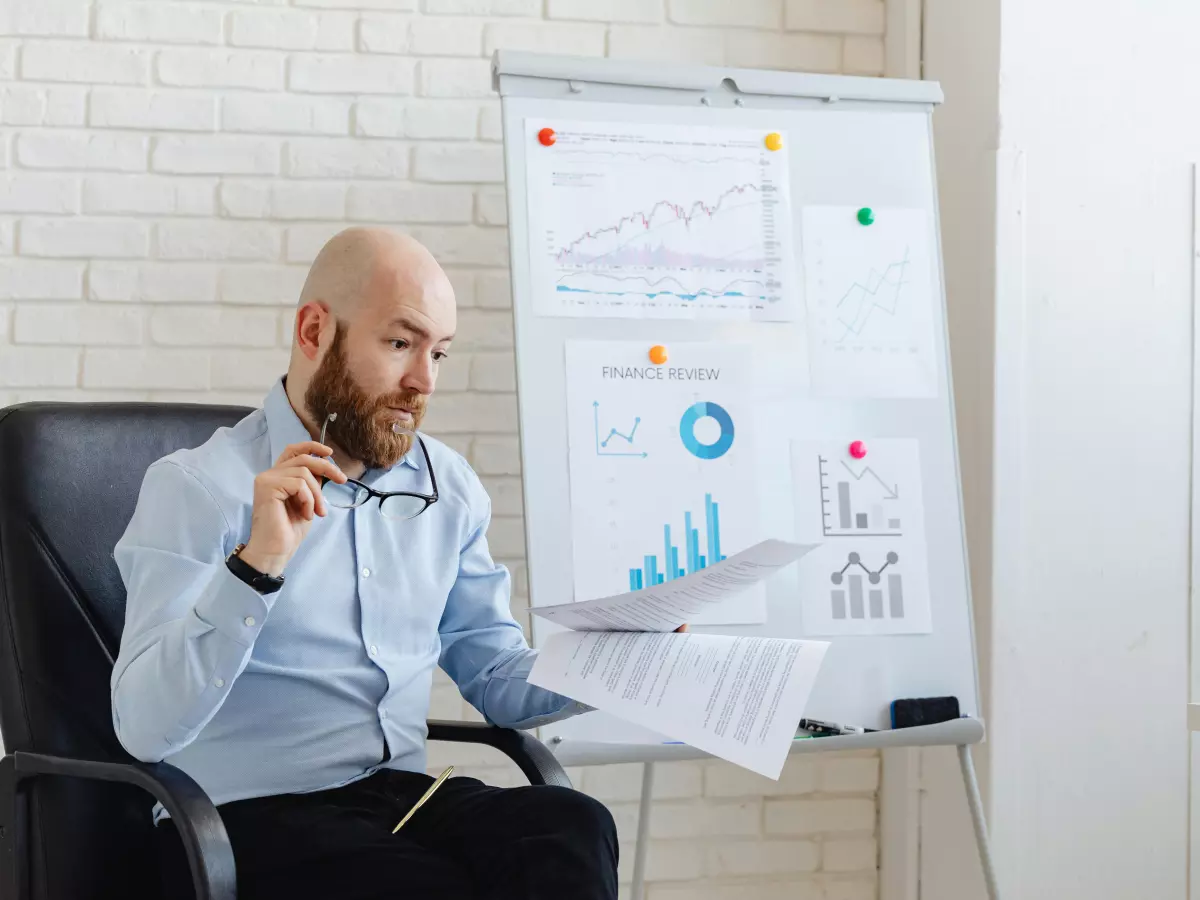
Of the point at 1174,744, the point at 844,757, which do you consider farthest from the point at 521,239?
the point at 1174,744

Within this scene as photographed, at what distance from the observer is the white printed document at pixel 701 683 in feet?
4.10

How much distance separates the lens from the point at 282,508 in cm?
129

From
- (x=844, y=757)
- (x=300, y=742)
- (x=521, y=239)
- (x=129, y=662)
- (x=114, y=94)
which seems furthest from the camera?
(x=844, y=757)

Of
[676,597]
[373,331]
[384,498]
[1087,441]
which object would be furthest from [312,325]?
[1087,441]

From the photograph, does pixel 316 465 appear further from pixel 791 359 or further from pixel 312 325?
pixel 791 359

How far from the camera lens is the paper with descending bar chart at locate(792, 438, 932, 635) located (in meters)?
2.10

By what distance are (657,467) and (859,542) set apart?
0.37m

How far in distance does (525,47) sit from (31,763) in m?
1.66

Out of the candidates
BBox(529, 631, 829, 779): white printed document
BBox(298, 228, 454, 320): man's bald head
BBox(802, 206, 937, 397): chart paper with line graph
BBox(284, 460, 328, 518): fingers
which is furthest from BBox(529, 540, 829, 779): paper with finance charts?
BBox(802, 206, 937, 397): chart paper with line graph

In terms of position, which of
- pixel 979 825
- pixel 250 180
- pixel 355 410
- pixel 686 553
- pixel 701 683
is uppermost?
pixel 250 180

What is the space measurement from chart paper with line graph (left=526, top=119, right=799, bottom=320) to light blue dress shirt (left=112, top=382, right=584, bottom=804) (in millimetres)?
479

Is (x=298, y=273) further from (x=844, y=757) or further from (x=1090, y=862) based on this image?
(x=1090, y=862)

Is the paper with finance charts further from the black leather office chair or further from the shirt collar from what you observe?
the shirt collar

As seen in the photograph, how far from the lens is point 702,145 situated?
2158 millimetres
